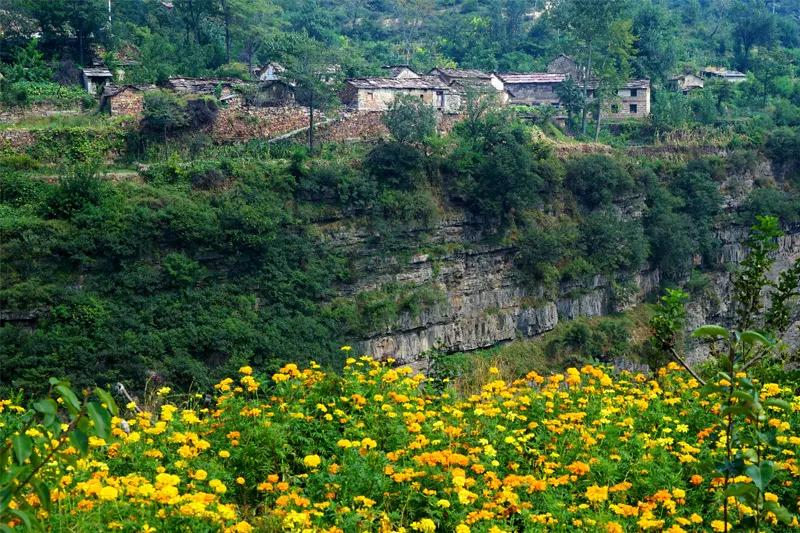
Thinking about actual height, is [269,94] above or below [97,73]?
below

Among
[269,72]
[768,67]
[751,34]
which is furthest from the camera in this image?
[751,34]

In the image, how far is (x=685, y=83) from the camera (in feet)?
147


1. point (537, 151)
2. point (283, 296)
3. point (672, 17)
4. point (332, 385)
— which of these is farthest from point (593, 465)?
point (672, 17)

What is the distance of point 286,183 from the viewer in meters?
26.2

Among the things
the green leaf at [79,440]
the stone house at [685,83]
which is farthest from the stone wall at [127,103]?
the stone house at [685,83]


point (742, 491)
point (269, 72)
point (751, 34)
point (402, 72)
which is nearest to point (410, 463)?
point (742, 491)

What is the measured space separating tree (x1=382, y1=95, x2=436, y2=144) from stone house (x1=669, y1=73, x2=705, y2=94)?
804 inches

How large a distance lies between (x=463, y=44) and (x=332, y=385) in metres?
41.8

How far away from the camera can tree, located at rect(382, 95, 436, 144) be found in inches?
1129

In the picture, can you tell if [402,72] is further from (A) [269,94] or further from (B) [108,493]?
(B) [108,493]

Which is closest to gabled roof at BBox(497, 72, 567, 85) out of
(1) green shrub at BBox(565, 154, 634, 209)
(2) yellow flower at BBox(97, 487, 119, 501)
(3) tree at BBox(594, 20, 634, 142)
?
(3) tree at BBox(594, 20, 634, 142)

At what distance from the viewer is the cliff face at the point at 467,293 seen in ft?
88.1

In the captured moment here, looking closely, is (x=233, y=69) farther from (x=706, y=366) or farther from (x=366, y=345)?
(x=706, y=366)

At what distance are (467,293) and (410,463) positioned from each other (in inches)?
821
